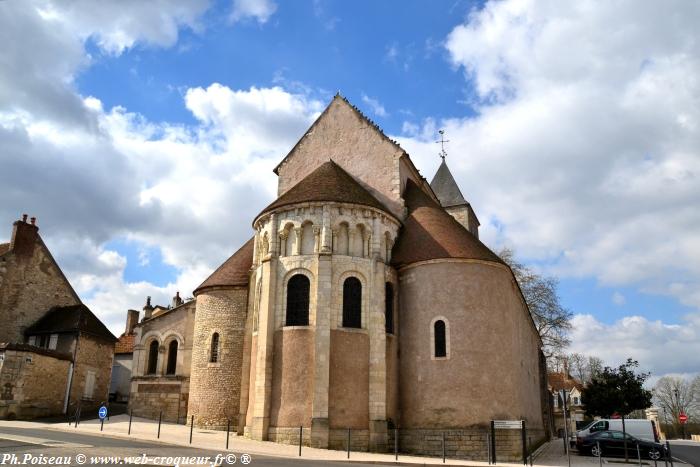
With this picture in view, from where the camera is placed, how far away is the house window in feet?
106

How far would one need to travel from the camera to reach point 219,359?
85.5 feet

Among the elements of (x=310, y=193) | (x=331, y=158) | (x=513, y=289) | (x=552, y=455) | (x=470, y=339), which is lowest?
(x=552, y=455)

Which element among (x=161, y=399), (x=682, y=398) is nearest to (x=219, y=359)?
(x=161, y=399)

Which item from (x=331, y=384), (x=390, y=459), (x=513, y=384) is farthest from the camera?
(x=513, y=384)

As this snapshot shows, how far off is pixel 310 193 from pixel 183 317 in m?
10.9

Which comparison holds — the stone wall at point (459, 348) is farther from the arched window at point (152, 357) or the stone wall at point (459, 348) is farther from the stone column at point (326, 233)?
the arched window at point (152, 357)

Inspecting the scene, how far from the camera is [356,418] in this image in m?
21.4

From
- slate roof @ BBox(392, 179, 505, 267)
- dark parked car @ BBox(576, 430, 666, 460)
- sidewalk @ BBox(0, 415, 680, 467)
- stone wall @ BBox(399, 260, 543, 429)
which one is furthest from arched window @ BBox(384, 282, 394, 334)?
dark parked car @ BBox(576, 430, 666, 460)

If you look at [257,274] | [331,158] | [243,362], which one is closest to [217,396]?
[243,362]

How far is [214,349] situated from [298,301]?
6.22 m

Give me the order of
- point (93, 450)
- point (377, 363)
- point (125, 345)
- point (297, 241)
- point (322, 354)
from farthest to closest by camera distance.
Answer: point (125, 345), point (297, 241), point (377, 363), point (322, 354), point (93, 450)

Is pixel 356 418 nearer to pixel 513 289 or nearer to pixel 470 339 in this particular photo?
pixel 470 339

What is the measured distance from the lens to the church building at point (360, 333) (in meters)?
21.4

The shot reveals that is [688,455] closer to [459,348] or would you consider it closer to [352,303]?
[459,348]
